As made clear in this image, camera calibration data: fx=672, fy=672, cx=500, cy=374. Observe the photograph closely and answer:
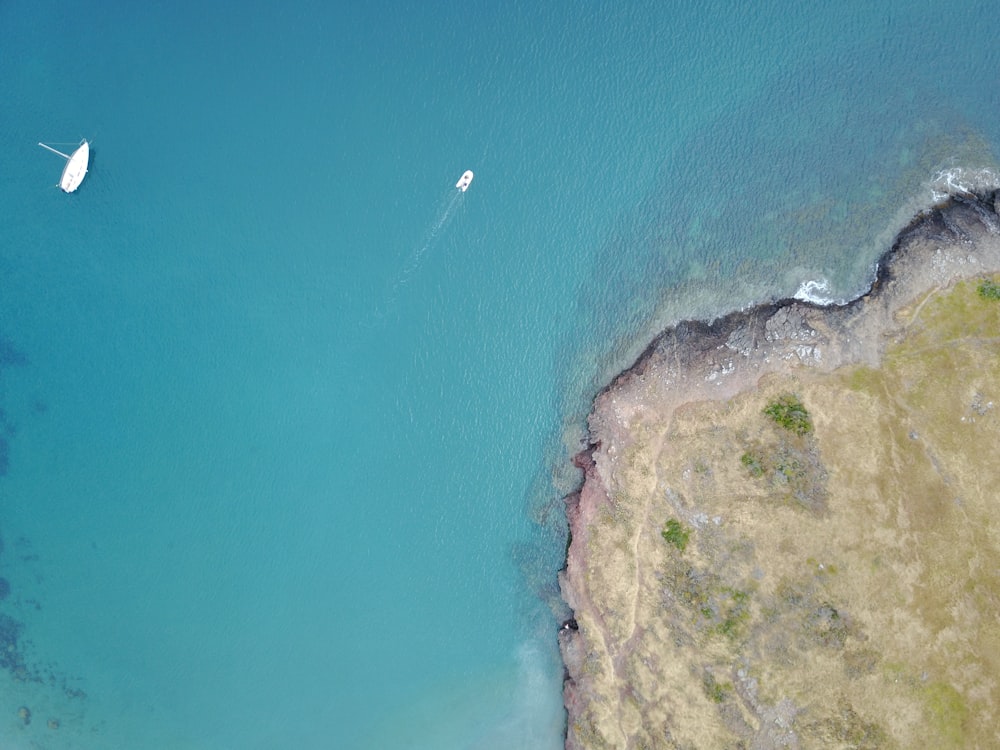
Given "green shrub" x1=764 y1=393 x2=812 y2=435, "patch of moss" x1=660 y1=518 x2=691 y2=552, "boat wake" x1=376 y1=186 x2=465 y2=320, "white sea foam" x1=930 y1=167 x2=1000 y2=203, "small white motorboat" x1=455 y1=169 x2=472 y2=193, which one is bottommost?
"patch of moss" x1=660 y1=518 x2=691 y2=552

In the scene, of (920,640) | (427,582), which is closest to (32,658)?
(427,582)

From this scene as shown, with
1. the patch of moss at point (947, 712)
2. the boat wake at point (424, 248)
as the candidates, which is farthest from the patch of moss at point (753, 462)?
the boat wake at point (424, 248)

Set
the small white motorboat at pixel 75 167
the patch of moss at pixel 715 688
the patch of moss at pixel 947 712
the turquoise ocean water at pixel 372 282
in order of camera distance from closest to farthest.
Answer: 1. the patch of moss at pixel 947 712
2. the patch of moss at pixel 715 688
3. the turquoise ocean water at pixel 372 282
4. the small white motorboat at pixel 75 167

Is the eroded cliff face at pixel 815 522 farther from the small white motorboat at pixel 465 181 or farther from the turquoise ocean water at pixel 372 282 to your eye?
the small white motorboat at pixel 465 181

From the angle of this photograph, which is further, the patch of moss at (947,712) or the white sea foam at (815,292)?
the white sea foam at (815,292)

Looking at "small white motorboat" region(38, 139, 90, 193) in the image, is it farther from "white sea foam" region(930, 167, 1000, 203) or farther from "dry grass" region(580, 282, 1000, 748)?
"white sea foam" region(930, 167, 1000, 203)

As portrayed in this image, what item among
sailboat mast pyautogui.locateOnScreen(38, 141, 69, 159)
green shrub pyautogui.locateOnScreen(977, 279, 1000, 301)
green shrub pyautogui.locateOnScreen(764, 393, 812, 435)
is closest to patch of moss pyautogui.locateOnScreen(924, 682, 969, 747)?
green shrub pyautogui.locateOnScreen(764, 393, 812, 435)
